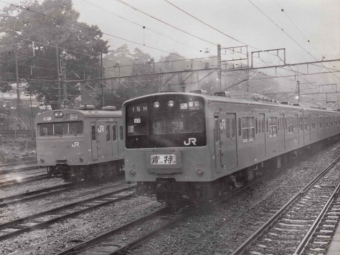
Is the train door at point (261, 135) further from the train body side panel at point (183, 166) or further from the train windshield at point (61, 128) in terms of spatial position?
the train windshield at point (61, 128)

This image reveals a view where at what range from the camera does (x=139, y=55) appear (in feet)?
219

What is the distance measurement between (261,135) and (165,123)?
5312mm

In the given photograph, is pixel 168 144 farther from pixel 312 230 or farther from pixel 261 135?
pixel 261 135

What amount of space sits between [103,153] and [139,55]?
51.5m

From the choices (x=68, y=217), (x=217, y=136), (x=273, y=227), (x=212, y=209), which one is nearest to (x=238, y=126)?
(x=217, y=136)

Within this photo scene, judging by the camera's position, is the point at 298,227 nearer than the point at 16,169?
Yes

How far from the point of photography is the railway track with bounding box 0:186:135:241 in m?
9.50

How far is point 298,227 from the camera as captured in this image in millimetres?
9156

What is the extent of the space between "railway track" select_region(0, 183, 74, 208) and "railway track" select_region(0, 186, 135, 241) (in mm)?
2006

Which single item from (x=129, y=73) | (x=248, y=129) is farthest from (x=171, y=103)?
(x=129, y=73)

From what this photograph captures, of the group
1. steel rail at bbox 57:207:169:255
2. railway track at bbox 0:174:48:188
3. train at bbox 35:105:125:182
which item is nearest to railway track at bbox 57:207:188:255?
steel rail at bbox 57:207:169:255

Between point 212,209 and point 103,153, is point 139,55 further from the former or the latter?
point 212,209

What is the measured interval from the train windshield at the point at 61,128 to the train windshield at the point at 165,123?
5.09m

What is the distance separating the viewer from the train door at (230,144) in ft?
37.1
